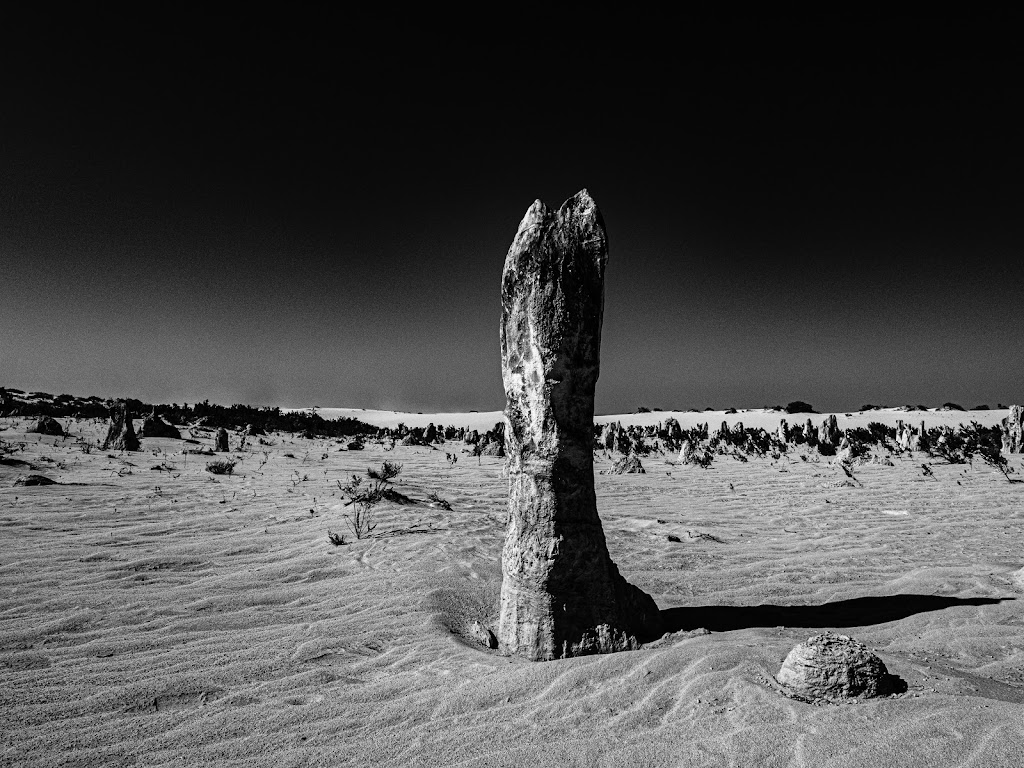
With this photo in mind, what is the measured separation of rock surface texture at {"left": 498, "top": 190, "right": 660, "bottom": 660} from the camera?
3.92 metres

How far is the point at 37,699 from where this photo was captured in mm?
3135

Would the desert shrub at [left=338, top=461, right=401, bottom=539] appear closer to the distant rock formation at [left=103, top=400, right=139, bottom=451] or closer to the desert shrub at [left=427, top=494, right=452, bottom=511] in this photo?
the desert shrub at [left=427, top=494, right=452, bottom=511]

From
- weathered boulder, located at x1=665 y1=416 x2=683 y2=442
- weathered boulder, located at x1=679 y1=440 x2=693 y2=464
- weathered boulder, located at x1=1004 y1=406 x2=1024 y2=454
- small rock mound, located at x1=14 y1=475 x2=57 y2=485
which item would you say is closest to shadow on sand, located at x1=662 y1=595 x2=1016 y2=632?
small rock mound, located at x1=14 y1=475 x2=57 y2=485

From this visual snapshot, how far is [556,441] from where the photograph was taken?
3986 millimetres

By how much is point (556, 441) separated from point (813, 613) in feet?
10.3

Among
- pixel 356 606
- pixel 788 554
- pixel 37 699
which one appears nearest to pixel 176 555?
pixel 356 606

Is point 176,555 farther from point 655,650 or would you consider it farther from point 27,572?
point 655,650

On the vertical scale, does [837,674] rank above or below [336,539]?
above

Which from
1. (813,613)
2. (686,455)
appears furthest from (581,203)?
(686,455)

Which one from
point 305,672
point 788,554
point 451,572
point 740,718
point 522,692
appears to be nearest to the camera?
point 740,718

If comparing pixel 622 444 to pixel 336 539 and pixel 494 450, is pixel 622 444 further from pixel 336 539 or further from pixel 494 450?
pixel 336 539

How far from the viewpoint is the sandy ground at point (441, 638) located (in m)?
2.70

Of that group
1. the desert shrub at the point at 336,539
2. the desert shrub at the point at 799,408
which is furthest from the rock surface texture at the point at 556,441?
the desert shrub at the point at 799,408

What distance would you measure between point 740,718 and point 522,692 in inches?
48.3
